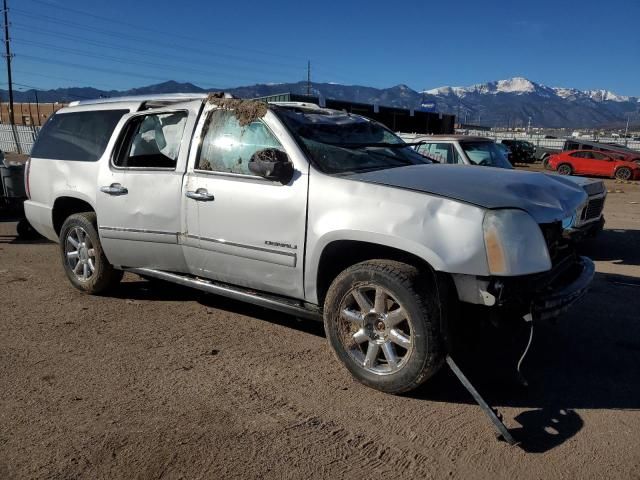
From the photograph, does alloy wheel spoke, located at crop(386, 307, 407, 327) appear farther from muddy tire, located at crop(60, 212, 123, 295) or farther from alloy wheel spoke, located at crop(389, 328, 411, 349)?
muddy tire, located at crop(60, 212, 123, 295)

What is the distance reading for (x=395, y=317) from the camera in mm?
3236

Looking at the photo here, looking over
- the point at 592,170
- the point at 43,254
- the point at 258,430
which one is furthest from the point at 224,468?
the point at 592,170

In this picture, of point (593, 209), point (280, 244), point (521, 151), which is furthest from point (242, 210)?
point (521, 151)

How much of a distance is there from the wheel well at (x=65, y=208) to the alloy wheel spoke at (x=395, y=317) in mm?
3464

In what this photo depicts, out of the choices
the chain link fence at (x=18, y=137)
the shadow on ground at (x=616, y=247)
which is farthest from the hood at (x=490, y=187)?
the chain link fence at (x=18, y=137)

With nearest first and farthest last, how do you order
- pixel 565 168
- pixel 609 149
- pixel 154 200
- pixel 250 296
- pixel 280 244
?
pixel 280 244, pixel 250 296, pixel 154 200, pixel 565 168, pixel 609 149

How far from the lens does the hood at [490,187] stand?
3131mm

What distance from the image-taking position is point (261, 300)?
391 centimetres

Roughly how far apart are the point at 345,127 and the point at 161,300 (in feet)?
8.17

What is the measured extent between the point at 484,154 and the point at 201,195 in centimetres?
606

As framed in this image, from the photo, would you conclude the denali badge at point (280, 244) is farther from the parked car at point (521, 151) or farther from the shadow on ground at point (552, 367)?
the parked car at point (521, 151)

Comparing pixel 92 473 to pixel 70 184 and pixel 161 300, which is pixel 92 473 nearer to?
pixel 161 300

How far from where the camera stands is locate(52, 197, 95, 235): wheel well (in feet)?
17.6

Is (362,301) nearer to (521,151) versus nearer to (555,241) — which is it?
(555,241)
